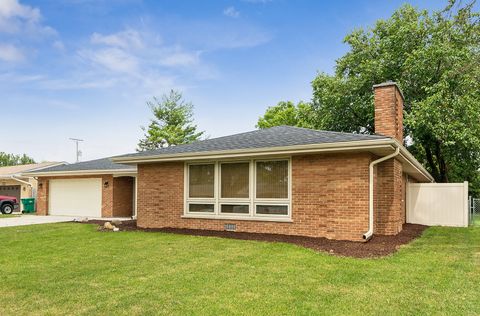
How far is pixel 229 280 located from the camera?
543cm

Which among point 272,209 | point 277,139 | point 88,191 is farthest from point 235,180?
point 88,191

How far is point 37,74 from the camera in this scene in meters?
17.2

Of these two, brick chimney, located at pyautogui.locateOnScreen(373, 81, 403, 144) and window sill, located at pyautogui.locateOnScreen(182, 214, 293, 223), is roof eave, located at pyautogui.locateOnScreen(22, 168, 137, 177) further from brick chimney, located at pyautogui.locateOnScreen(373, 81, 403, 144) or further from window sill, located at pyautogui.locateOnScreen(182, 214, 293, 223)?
brick chimney, located at pyautogui.locateOnScreen(373, 81, 403, 144)

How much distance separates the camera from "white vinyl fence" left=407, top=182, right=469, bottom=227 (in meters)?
14.4

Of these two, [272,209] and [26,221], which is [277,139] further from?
[26,221]

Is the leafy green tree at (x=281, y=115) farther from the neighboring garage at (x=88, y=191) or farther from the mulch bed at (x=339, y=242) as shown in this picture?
the mulch bed at (x=339, y=242)

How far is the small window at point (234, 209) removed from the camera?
10309 millimetres

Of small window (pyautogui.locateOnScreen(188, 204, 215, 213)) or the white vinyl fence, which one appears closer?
small window (pyautogui.locateOnScreen(188, 204, 215, 213))

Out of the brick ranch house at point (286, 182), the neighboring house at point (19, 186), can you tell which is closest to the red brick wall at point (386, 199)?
the brick ranch house at point (286, 182)

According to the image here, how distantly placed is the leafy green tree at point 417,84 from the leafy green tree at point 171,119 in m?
18.1

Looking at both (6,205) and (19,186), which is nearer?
(6,205)

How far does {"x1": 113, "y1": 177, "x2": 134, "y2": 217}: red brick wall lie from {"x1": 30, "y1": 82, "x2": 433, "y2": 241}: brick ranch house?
643 cm

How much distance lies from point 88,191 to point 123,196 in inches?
79.5

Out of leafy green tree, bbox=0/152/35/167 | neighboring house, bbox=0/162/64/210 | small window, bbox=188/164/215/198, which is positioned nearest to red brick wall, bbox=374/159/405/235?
small window, bbox=188/164/215/198
